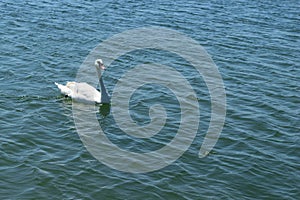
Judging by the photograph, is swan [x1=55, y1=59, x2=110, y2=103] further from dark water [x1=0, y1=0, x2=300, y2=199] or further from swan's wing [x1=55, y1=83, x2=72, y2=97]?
dark water [x1=0, y1=0, x2=300, y2=199]

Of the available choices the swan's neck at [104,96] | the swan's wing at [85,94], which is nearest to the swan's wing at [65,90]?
the swan's wing at [85,94]

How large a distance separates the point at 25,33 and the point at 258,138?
49.0 ft

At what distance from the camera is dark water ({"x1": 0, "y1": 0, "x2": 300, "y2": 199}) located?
1533 cm

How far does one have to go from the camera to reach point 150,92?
2200cm

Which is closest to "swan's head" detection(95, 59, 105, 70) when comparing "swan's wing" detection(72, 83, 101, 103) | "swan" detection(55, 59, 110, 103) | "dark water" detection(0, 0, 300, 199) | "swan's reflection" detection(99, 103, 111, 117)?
"swan" detection(55, 59, 110, 103)

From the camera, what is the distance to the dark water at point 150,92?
15.3 metres

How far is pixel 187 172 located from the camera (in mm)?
16031

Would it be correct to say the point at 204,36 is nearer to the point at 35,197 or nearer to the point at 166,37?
the point at 166,37

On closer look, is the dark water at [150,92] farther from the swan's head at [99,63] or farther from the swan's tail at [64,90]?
the swan's head at [99,63]

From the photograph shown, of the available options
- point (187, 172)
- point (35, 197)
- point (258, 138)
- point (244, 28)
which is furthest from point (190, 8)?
point (35, 197)

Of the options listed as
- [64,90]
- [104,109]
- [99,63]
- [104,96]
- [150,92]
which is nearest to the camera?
[104,109]

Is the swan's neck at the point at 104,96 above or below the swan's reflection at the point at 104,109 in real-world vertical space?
above

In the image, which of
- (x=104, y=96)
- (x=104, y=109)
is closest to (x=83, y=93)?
(x=104, y=96)

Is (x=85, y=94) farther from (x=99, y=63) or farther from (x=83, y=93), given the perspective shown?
(x=99, y=63)
